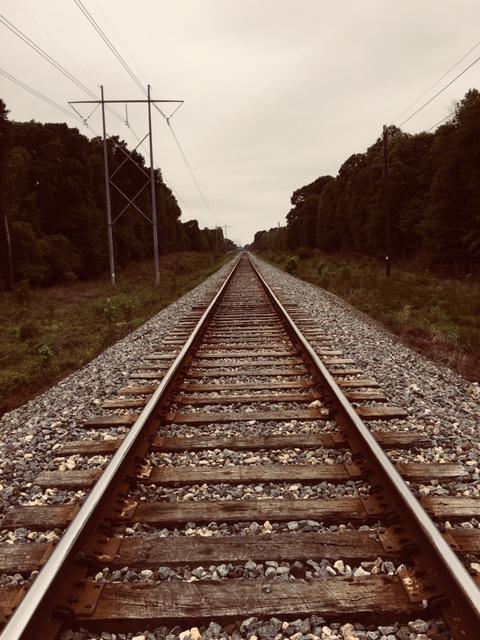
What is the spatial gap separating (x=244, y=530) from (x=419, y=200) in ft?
110

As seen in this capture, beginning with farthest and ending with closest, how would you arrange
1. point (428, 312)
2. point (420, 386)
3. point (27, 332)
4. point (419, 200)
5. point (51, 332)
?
1. point (419, 200)
2. point (428, 312)
3. point (51, 332)
4. point (27, 332)
5. point (420, 386)

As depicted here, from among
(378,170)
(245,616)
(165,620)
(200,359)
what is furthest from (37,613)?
(378,170)

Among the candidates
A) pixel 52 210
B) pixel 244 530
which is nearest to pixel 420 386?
→ pixel 244 530

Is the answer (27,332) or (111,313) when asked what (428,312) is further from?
(27,332)

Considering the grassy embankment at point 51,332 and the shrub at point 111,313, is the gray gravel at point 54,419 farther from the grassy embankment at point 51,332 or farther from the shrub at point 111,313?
the shrub at point 111,313

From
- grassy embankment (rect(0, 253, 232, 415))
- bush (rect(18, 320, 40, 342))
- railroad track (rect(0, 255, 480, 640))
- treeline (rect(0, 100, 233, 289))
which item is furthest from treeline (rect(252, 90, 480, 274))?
railroad track (rect(0, 255, 480, 640))

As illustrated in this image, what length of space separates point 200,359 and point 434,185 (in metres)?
23.4

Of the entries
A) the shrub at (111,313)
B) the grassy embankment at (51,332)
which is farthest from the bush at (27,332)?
the shrub at (111,313)

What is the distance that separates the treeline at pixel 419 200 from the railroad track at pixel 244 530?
21779 mm

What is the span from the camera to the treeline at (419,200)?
24.2m

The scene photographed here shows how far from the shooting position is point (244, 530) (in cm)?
282

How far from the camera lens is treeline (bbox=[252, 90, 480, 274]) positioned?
2422 cm

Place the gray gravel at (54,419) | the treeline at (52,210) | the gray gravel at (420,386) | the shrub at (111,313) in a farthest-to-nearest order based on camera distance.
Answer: the treeline at (52,210) → the shrub at (111,313) → the gray gravel at (420,386) → the gray gravel at (54,419)

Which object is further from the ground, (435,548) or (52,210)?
(52,210)
